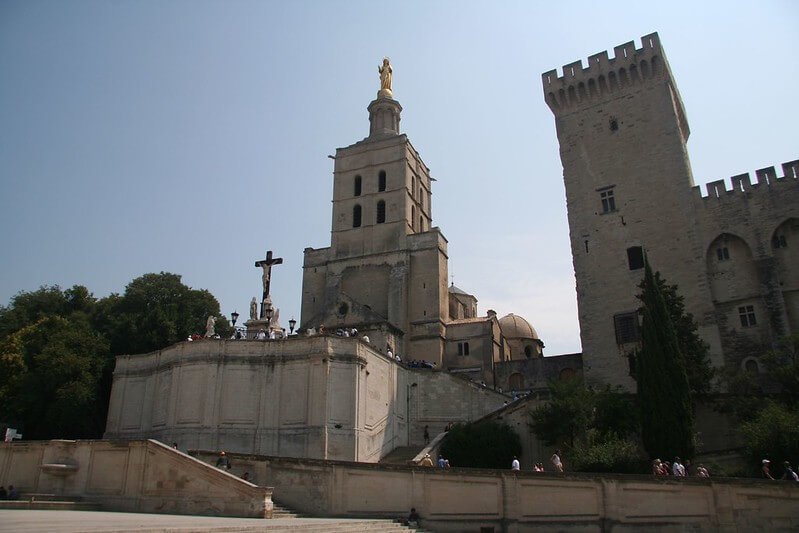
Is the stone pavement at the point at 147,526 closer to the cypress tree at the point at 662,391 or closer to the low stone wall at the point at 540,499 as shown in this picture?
the low stone wall at the point at 540,499

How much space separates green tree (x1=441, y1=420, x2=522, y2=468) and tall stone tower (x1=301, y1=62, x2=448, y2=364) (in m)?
14.1

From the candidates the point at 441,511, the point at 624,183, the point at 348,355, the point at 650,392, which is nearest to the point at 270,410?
the point at 348,355

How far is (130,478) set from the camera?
18641 millimetres

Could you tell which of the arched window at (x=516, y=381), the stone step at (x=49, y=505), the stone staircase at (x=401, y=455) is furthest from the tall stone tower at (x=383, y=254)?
the stone step at (x=49, y=505)

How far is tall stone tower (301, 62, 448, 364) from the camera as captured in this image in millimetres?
46281

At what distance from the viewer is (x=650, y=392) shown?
25.7 meters

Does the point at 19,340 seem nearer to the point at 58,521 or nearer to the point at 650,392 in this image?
the point at 58,521

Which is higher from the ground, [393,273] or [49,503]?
[393,273]

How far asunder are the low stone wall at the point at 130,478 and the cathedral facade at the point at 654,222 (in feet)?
80.3

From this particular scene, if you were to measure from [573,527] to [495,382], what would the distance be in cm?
2786

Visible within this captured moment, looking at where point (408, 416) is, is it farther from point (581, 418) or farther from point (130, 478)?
point (130, 478)

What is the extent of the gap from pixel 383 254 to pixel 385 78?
19.3m

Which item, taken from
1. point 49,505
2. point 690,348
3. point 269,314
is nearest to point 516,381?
point 690,348

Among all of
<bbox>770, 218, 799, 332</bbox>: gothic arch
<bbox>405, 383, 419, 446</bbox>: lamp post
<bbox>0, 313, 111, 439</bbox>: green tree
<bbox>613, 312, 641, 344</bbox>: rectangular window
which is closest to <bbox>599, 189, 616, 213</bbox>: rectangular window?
<bbox>613, 312, 641, 344</bbox>: rectangular window
